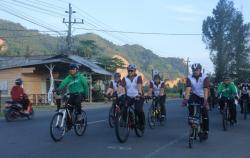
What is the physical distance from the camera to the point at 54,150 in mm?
11016

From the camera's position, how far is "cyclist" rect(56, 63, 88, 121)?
13.2 metres

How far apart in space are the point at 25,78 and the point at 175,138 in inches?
1231

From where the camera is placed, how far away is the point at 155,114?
17.7m

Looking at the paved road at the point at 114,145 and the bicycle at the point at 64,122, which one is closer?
the paved road at the point at 114,145

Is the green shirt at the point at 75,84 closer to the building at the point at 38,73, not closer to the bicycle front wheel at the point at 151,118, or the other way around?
the bicycle front wheel at the point at 151,118

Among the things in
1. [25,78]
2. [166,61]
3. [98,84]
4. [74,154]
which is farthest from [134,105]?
[166,61]

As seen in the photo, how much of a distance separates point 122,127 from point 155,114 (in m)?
5.16

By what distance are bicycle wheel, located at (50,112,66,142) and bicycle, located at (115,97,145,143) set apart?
1398mm

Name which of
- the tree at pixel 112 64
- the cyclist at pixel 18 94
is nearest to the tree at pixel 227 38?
the tree at pixel 112 64

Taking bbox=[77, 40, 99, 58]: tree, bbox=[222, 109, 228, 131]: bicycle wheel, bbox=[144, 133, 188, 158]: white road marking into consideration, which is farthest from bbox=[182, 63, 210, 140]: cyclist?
bbox=[77, 40, 99, 58]: tree

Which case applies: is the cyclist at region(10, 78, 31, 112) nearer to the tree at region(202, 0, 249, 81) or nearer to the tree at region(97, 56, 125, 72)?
the tree at region(97, 56, 125, 72)

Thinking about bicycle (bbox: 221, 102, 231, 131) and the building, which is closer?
bicycle (bbox: 221, 102, 231, 131)

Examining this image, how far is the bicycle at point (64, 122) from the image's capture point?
12.5 m

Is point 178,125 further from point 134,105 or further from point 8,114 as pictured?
point 8,114
